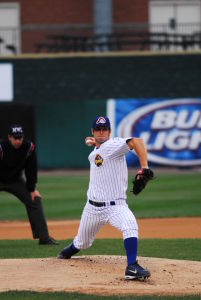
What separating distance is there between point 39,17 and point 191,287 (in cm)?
2569

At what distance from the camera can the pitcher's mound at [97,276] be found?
8.02 metres

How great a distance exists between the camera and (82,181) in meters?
23.8

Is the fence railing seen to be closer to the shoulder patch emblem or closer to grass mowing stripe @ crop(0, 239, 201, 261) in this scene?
grass mowing stripe @ crop(0, 239, 201, 261)

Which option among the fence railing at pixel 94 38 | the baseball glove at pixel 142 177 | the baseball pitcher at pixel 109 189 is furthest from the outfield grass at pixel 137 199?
the baseball glove at pixel 142 177

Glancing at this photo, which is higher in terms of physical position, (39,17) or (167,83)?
(39,17)

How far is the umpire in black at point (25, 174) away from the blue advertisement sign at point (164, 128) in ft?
50.0

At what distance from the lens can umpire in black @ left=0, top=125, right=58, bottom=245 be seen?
38.7 ft

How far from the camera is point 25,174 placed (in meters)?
12.0

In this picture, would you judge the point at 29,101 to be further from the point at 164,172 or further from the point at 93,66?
the point at 164,172

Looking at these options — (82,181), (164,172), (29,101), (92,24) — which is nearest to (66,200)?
(82,181)

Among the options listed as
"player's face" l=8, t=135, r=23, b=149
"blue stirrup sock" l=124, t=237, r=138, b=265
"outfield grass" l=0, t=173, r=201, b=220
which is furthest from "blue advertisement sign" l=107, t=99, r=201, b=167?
"blue stirrup sock" l=124, t=237, r=138, b=265

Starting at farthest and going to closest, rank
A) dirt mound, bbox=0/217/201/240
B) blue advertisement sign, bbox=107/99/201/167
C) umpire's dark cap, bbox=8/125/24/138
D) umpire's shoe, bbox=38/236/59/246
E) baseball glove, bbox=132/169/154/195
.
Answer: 1. blue advertisement sign, bbox=107/99/201/167
2. dirt mound, bbox=0/217/201/240
3. umpire's shoe, bbox=38/236/59/246
4. umpire's dark cap, bbox=8/125/24/138
5. baseball glove, bbox=132/169/154/195

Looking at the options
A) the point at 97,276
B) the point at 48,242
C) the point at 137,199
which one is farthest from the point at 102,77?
the point at 97,276

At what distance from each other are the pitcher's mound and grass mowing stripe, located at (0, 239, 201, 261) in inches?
46.4
